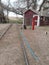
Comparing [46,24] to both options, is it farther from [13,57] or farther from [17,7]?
[13,57]

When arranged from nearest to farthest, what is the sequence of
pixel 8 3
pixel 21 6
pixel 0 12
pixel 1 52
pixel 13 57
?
pixel 13 57 → pixel 1 52 → pixel 0 12 → pixel 21 6 → pixel 8 3

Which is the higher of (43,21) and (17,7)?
(17,7)

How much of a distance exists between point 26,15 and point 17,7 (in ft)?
53.6

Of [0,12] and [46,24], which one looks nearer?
[46,24]

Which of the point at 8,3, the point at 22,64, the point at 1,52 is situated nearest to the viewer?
the point at 22,64

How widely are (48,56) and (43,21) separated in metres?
22.0

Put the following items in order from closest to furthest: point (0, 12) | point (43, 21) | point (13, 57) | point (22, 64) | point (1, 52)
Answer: point (22, 64), point (13, 57), point (1, 52), point (43, 21), point (0, 12)

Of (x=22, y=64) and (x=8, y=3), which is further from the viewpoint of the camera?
(x=8, y=3)

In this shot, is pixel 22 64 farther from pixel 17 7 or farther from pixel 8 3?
pixel 8 3

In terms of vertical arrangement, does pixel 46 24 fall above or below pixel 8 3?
below

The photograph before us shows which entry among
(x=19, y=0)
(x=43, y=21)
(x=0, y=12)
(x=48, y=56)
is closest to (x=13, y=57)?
(x=48, y=56)

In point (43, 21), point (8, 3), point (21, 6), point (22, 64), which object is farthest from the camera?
point (8, 3)

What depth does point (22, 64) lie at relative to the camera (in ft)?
21.2

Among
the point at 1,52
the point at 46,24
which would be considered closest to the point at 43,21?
the point at 46,24
